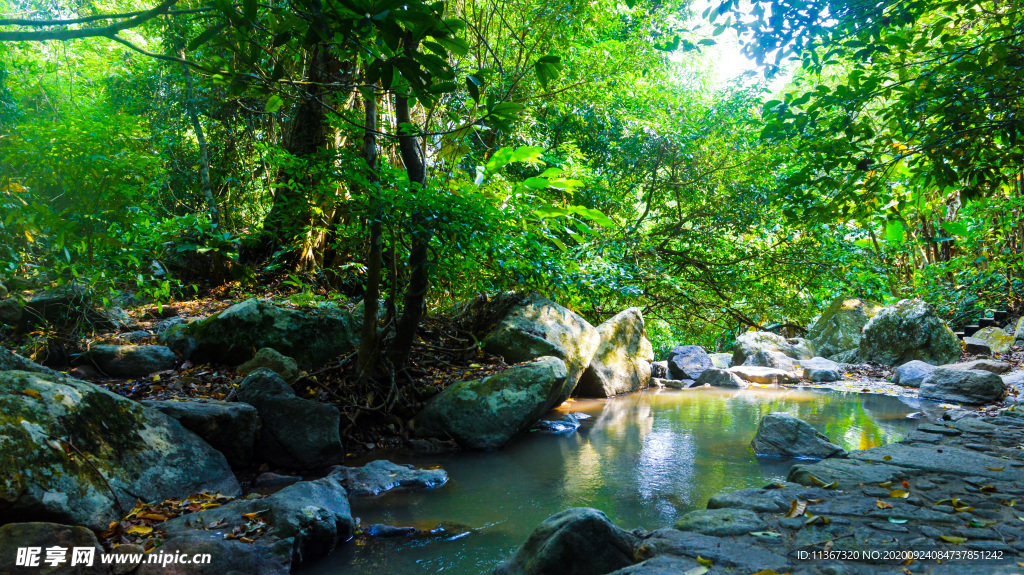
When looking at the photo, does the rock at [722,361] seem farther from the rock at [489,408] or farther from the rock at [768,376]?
the rock at [489,408]

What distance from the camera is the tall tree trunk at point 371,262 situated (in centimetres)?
453

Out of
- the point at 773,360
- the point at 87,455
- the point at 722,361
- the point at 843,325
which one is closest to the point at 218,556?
the point at 87,455

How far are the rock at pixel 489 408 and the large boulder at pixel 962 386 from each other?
532 cm

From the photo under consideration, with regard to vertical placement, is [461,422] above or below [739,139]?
below

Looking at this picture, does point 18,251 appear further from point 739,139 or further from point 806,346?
point 806,346

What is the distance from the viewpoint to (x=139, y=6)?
402 inches

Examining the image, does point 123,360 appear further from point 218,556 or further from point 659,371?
point 659,371

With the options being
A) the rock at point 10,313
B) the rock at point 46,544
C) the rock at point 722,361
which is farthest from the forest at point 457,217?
the rock at point 722,361

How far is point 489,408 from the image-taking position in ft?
18.5

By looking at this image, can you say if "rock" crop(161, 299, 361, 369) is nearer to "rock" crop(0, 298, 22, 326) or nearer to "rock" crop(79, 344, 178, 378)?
"rock" crop(79, 344, 178, 378)

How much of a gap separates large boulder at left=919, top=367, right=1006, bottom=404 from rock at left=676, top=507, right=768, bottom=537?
6.26m

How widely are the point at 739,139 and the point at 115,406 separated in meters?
10.1

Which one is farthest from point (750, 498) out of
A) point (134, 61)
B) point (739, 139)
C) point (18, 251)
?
point (134, 61)

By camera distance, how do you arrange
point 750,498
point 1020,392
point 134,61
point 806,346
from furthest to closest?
point 806,346 < point 134,61 < point 1020,392 < point 750,498
